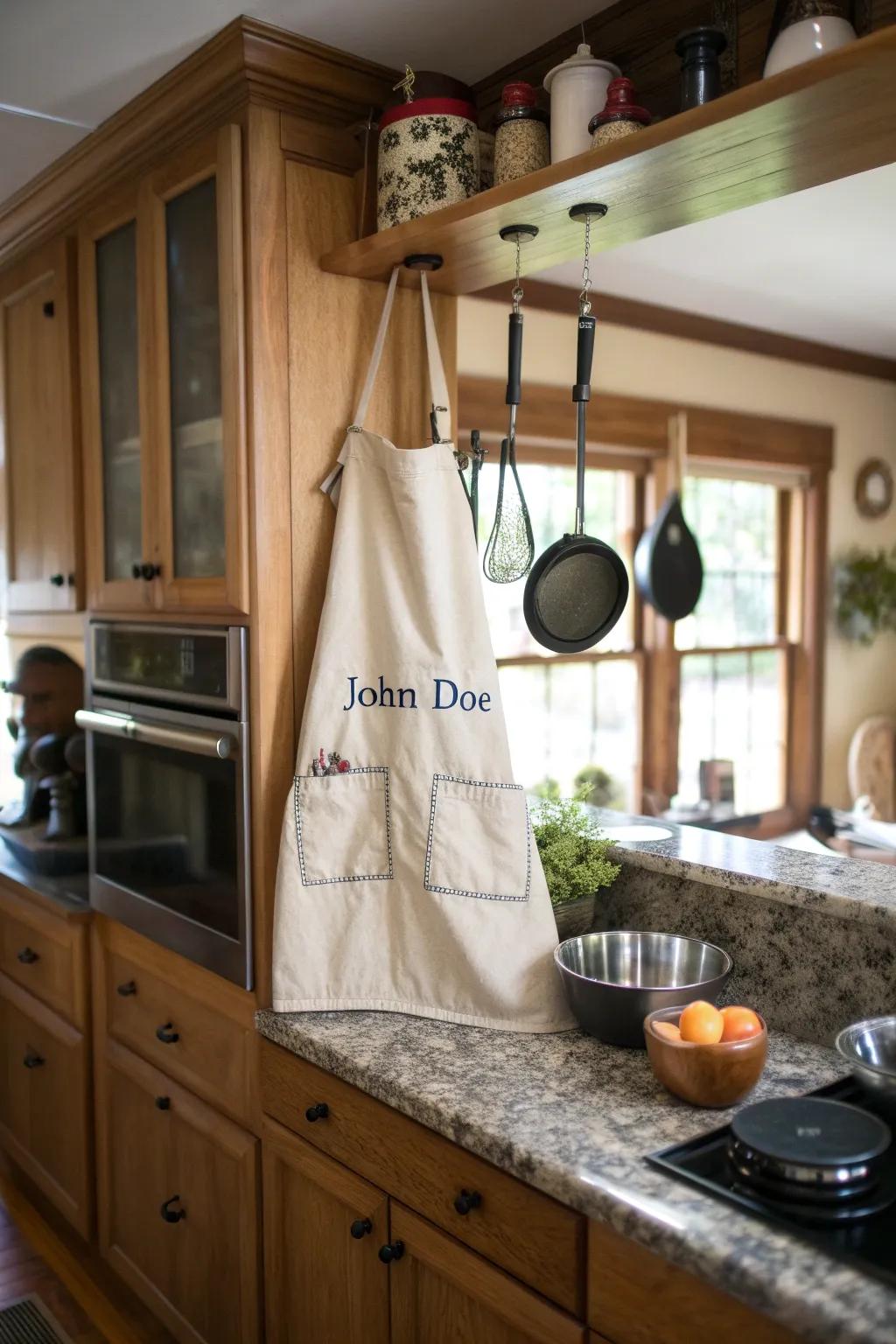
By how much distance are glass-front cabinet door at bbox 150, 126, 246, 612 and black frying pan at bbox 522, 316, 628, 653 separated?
18.7 inches

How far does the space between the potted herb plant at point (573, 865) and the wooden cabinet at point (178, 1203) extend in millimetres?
653

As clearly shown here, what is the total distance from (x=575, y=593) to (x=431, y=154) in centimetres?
71

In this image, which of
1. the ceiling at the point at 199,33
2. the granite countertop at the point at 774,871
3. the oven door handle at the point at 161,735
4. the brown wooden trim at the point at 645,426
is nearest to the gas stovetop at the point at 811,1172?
the granite countertop at the point at 774,871

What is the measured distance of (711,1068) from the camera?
1.33 meters

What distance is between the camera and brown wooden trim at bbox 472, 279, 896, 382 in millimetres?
3859

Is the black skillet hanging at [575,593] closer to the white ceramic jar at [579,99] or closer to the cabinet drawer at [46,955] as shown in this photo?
the white ceramic jar at [579,99]

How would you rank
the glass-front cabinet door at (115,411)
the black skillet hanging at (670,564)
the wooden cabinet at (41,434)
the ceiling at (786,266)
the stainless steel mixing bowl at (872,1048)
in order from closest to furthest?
the stainless steel mixing bowl at (872,1048) → the glass-front cabinet door at (115,411) → the wooden cabinet at (41,434) → the ceiling at (786,266) → the black skillet hanging at (670,564)

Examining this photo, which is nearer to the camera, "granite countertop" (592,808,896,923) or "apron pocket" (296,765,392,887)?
"granite countertop" (592,808,896,923)

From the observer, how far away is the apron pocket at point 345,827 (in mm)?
1782

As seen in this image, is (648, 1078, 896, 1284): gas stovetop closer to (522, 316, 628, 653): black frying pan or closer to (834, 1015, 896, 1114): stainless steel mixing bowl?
(834, 1015, 896, 1114): stainless steel mixing bowl

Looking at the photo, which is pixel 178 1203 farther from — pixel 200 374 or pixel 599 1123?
pixel 200 374

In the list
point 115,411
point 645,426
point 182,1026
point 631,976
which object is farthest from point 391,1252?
point 645,426

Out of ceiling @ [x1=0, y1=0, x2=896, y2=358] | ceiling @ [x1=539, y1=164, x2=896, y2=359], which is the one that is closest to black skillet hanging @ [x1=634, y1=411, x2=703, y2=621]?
ceiling @ [x1=539, y1=164, x2=896, y2=359]

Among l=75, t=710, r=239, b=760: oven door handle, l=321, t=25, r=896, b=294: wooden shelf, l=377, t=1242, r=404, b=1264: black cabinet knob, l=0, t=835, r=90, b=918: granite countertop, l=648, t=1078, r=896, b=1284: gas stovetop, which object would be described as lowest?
l=377, t=1242, r=404, b=1264: black cabinet knob
